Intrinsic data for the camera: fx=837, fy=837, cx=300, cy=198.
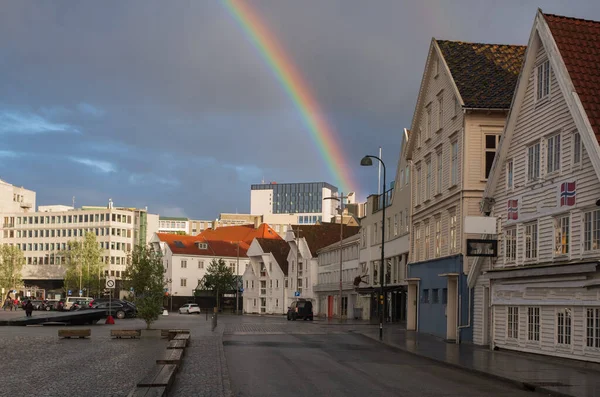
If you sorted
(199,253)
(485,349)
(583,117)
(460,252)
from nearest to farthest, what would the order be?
1. (583,117)
2. (485,349)
3. (460,252)
4. (199,253)

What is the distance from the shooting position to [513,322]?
3189 cm

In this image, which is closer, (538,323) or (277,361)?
(277,361)

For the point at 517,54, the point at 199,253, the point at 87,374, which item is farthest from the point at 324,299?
the point at 87,374

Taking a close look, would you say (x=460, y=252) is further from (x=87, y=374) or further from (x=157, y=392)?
(x=157, y=392)

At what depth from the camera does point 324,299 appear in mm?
101312

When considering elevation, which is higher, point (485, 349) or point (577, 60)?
point (577, 60)

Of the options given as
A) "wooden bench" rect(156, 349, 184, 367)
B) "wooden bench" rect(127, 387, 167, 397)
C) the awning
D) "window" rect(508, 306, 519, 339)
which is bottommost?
"wooden bench" rect(156, 349, 184, 367)

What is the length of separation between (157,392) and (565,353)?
54.5ft

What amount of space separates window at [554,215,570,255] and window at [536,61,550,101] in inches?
180

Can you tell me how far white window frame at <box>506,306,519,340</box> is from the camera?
3155cm

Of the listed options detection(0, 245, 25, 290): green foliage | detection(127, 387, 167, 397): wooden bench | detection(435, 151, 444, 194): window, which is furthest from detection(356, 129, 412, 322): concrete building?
detection(0, 245, 25, 290): green foliage

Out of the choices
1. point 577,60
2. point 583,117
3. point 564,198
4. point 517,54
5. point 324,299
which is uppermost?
point 517,54

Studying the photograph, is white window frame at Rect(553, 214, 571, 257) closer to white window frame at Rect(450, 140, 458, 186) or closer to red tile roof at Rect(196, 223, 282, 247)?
white window frame at Rect(450, 140, 458, 186)

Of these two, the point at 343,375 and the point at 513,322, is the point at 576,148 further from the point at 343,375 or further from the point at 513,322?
the point at 343,375
